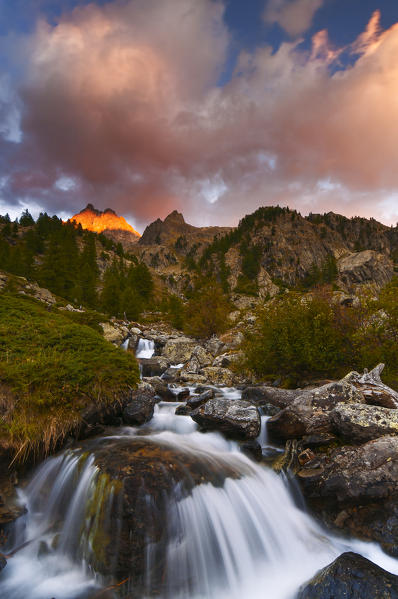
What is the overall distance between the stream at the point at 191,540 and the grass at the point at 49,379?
3.17ft

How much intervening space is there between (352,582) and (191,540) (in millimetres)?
3360

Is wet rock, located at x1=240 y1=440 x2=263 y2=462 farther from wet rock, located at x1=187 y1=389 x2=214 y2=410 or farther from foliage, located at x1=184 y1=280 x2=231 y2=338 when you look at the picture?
foliage, located at x1=184 y1=280 x2=231 y2=338

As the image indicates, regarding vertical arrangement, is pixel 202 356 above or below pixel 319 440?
above

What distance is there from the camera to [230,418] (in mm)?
10328

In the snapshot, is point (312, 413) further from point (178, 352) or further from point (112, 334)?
point (112, 334)

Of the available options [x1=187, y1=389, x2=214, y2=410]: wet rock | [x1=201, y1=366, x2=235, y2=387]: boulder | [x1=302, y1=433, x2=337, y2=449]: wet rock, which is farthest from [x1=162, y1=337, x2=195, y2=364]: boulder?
[x1=302, y1=433, x2=337, y2=449]: wet rock

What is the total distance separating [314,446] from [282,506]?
2.06 meters

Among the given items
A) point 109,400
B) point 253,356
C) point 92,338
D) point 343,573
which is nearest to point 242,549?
point 343,573

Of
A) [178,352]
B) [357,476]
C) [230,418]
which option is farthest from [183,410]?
[178,352]

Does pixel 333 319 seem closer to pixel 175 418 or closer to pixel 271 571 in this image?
pixel 175 418

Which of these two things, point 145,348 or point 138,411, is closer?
point 138,411

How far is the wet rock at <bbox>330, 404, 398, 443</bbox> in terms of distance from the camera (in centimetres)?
807

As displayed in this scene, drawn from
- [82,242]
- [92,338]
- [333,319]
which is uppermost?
[82,242]

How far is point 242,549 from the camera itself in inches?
262
